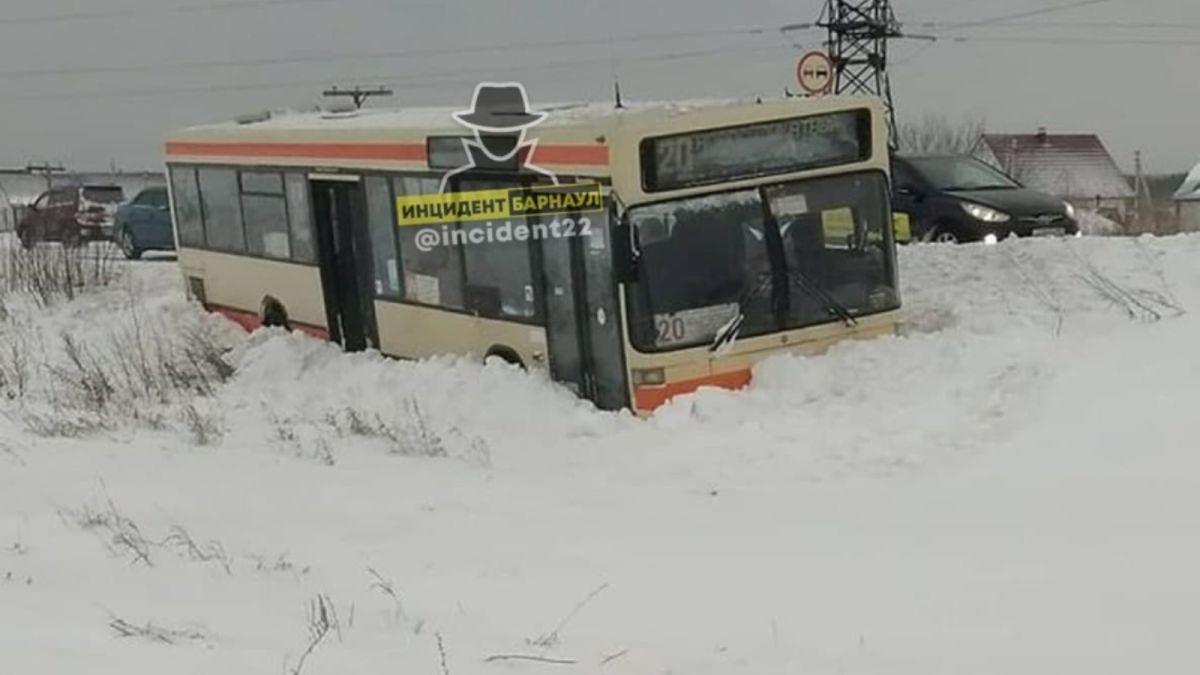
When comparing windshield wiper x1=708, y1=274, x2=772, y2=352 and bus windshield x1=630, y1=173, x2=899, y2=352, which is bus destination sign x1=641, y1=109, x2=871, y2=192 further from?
windshield wiper x1=708, y1=274, x2=772, y2=352

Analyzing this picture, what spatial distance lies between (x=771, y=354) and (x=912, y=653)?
5.04m

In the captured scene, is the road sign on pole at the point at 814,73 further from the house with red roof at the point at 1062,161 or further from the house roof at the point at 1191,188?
the house with red roof at the point at 1062,161

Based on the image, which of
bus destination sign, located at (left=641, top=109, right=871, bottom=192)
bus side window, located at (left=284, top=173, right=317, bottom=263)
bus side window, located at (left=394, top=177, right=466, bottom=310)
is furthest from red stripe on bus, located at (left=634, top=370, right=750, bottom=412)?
bus side window, located at (left=284, top=173, right=317, bottom=263)

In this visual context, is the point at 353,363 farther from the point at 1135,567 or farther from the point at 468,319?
the point at 1135,567

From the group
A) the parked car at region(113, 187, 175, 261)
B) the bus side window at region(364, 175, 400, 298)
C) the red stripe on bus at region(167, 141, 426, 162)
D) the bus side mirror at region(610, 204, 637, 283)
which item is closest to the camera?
the bus side mirror at region(610, 204, 637, 283)

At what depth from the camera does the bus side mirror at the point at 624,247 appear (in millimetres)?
10008

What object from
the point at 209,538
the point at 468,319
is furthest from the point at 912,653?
the point at 468,319

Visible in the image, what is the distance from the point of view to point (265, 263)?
1627 centimetres

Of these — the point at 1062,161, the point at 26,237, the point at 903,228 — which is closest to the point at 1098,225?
the point at 903,228

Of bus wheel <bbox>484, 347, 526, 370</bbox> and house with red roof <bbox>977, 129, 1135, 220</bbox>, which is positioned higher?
bus wheel <bbox>484, 347, 526, 370</bbox>

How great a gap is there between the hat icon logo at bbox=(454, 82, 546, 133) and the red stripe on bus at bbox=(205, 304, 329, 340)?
3.41 metres

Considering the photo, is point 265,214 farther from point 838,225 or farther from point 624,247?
point 838,225

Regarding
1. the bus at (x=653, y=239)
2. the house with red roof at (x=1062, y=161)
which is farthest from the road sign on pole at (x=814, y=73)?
the house with red roof at (x=1062, y=161)

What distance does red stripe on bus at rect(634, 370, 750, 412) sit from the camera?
10.1m
